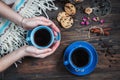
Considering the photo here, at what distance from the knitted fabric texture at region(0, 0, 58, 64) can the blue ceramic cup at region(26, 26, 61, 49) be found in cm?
13

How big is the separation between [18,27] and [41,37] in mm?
160

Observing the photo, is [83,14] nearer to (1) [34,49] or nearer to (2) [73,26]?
(2) [73,26]

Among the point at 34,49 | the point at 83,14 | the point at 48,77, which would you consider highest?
the point at 83,14

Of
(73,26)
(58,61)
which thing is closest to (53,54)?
(58,61)

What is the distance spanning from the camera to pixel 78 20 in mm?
1127

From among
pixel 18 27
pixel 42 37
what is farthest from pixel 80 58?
pixel 18 27

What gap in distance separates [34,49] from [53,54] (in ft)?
0.46

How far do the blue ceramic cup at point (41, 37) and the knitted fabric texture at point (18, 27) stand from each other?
0.41 feet

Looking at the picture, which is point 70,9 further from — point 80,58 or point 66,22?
point 80,58

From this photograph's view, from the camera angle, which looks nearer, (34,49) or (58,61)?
(34,49)

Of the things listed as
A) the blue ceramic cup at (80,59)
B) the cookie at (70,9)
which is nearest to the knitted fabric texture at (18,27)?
the cookie at (70,9)

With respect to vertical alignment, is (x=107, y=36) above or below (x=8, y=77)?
above

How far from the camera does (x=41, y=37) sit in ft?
3.35

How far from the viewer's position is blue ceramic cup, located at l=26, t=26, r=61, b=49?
1004 millimetres
